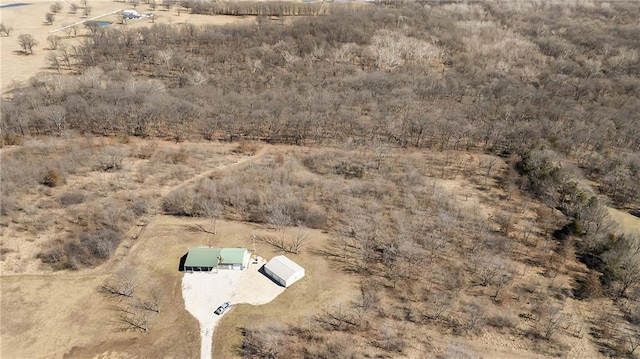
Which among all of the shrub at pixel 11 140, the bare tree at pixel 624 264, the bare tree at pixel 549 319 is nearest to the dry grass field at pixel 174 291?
the bare tree at pixel 549 319

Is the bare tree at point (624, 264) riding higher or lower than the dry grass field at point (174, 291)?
higher

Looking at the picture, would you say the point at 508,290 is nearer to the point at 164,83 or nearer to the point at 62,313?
the point at 62,313

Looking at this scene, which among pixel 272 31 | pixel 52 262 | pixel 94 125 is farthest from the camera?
pixel 272 31

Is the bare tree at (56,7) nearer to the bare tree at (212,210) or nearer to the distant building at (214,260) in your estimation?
the bare tree at (212,210)

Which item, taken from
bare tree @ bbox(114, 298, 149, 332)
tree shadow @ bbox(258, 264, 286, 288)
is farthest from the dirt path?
tree shadow @ bbox(258, 264, 286, 288)

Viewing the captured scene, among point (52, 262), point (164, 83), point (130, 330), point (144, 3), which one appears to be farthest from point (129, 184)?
point (144, 3)

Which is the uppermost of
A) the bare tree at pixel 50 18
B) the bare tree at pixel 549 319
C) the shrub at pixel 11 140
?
the bare tree at pixel 50 18
